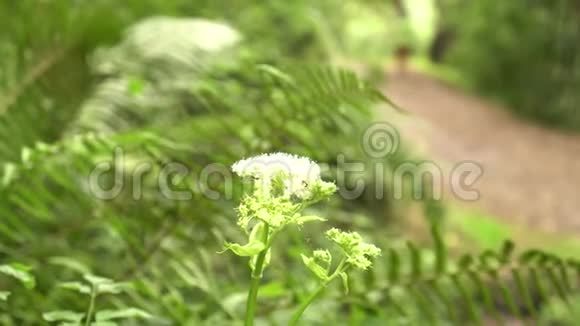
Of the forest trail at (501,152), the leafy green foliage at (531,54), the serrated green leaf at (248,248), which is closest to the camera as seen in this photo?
the serrated green leaf at (248,248)

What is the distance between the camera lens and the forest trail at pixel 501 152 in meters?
5.55

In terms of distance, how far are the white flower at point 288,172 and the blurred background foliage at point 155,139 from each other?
1.15 ft

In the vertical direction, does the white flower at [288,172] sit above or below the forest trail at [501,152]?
below

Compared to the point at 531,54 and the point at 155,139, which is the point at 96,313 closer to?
the point at 155,139

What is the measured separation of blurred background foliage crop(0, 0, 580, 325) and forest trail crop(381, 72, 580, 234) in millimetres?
2912

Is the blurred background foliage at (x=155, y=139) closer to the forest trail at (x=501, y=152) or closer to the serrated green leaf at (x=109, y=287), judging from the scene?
the serrated green leaf at (x=109, y=287)

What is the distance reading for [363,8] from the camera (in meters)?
8.95

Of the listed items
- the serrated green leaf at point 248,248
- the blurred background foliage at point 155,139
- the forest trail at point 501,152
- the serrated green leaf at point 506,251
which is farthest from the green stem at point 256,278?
the forest trail at point 501,152

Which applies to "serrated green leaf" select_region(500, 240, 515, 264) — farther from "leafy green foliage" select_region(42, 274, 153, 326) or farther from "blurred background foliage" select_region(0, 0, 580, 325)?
"leafy green foliage" select_region(42, 274, 153, 326)

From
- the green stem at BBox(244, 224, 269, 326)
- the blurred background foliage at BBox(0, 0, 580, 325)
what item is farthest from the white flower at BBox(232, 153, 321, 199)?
the blurred background foliage at BBox(0, 0, 580, 325)

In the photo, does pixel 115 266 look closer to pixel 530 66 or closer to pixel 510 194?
pixel 510 194

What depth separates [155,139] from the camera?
1043mm

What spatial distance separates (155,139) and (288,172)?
49 centimetres

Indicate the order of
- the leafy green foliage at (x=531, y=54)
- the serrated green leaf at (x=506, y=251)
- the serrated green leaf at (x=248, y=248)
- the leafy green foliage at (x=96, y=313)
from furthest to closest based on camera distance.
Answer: the leafy green foliage at (x=531, y=54), the serrated green leaf at (x=506, y=251), the leafy green foliage at (x=96, y=313), the serrated green leaf at (x=248, y=248)
